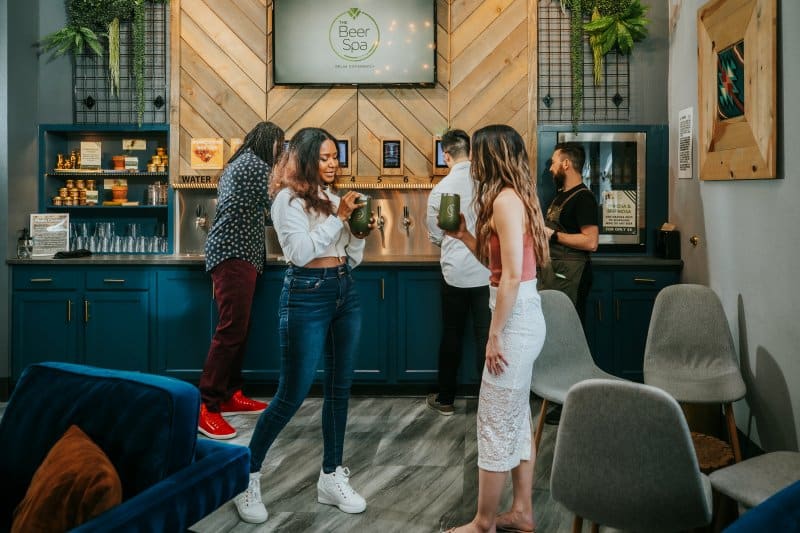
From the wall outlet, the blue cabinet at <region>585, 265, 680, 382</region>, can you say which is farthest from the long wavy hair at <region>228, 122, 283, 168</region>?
the blue cabinet at <region>585, 265, 680, 382</region>

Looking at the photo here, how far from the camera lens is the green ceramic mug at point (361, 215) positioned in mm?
2773

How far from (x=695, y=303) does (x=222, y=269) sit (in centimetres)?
261

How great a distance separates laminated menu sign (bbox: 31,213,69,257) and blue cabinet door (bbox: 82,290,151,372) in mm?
562

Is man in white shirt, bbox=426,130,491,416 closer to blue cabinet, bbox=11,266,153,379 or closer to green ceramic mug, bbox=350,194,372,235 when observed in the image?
green ceramic mug, bbox=350,194,372,235

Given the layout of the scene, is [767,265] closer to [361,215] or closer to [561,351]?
[561,351]

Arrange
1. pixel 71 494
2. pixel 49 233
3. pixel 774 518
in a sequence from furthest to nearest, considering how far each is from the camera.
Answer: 1. pixel 49 233
2. pixel 71 494
3. pixel 774 518

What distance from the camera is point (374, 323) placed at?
4.97m

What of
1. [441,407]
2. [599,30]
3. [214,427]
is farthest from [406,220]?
[214,427]

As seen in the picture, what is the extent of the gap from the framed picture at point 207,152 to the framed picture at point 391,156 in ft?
4.05

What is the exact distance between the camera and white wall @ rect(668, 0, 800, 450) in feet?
10.7

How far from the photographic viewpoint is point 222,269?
4.29m

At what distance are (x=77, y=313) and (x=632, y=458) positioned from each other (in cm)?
421

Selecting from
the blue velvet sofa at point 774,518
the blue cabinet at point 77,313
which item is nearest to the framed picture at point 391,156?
the blue cabinet at point 77,313

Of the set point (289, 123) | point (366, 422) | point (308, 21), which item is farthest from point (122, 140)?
point (366, 422)
